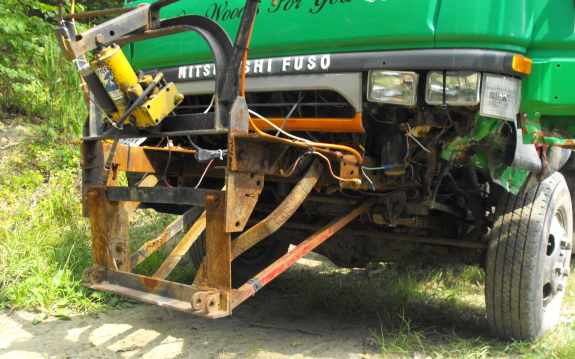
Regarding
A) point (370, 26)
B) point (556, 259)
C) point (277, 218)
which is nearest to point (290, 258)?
point (277, 218)

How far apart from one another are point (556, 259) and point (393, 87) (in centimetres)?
174

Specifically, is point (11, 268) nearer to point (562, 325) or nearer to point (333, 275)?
point (333, 275)

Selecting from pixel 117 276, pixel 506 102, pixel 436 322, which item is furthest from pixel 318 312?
pixel 506 102

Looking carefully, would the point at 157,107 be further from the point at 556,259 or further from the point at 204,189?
the point at 556,259

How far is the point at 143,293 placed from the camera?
2537 mm

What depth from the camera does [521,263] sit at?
3.03m

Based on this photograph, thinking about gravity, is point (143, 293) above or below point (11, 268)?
above

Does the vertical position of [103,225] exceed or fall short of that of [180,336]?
it exceeds it

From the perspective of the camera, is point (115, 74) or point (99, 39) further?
point (115, 74)

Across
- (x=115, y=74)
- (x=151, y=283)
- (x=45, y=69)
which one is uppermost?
(x=45, y=69)

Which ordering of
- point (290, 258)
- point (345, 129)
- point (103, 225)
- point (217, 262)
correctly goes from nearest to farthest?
point (217, 262) < point (290, 258) < point (345, 129) < point (103, 225)

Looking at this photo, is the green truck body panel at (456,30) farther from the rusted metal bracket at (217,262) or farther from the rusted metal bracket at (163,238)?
the rusted metal bracket at (163,238)

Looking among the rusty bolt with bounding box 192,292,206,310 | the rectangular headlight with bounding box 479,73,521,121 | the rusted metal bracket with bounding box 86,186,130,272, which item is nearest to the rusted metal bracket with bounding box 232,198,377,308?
the rusty bolt with bounding box 192,292,206,310

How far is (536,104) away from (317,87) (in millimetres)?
1065
